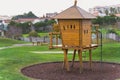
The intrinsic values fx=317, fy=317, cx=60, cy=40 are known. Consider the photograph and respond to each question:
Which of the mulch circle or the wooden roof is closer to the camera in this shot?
the mulch circle

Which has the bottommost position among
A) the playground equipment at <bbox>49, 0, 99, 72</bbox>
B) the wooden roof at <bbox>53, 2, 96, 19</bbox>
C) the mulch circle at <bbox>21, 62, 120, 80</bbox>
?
the mulch circle at <bbox>21, 62, 120, 80</bbox>

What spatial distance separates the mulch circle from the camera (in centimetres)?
1498

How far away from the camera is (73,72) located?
16.4m

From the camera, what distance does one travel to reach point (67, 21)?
16328 millimetres

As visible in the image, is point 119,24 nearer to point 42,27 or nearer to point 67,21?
point 42,27

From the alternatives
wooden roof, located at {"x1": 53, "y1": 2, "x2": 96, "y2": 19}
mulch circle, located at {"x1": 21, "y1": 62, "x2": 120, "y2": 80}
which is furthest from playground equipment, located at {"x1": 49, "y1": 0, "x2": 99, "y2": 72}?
mulch circle, located at {"x1": 21, "y1": 62, "x2": 120, "y2": 80}

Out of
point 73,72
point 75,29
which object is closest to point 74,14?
point 75,29

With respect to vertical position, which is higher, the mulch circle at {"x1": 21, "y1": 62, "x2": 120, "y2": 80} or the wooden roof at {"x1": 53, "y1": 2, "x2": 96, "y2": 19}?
the wooden roof at {"x1": 53, "y1": 2, "x2": 96, "y2": 19}

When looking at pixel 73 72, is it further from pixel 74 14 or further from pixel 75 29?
pixel 74 14

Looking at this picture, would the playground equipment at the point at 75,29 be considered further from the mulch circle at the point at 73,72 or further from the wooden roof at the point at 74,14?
the mulch circle at the point at 73,72

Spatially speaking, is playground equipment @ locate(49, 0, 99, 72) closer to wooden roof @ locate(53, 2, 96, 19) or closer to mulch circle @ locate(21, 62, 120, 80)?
wooden roof @ locate(53, 2, 96, 19)

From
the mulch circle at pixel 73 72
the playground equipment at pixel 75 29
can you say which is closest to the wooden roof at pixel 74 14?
the playground equipment at pixel 75 29

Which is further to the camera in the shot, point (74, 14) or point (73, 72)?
point (73, 72)

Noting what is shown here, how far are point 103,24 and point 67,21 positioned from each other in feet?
197
